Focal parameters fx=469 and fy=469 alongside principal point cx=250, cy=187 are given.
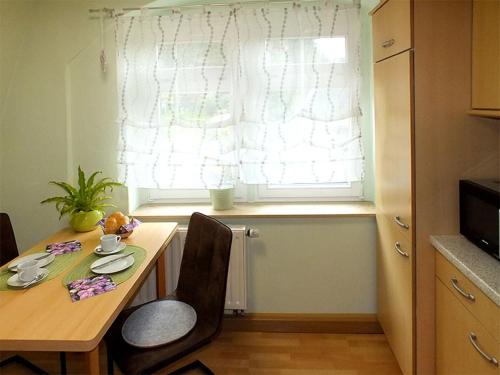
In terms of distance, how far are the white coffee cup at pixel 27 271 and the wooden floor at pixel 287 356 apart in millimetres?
950

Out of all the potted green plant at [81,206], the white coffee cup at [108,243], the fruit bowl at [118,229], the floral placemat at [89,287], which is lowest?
the floral placemat at [89,287]

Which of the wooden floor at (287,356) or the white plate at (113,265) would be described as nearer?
the white plate at (113,265)

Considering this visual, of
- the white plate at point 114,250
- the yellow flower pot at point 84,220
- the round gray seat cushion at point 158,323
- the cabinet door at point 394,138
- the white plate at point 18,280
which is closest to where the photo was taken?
the white plate at point 18,280

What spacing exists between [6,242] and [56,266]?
0.61 m

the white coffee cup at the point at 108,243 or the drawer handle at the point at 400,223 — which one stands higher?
the drawer handle at the point at 400,223

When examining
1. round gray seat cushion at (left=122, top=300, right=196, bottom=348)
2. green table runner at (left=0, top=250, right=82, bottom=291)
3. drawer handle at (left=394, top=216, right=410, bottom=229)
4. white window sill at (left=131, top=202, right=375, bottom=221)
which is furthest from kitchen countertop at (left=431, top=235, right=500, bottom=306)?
green table runner at (left=0, top=250, right=82, bottom=291)

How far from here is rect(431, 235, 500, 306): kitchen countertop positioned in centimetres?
150

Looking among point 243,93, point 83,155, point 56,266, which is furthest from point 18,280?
point 243,93

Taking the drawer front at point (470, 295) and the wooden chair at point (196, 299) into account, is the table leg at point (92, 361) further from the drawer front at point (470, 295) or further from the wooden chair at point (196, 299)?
the drawer front at point (470, 295)

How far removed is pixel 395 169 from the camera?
223 centimetres

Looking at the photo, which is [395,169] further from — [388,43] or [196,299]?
[196,299]

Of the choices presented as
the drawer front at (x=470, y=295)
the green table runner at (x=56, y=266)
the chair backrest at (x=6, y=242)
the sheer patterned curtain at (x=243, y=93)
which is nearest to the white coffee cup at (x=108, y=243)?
the green table runner at (x=56, y=266)

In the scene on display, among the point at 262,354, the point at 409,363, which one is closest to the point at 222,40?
the point at 262,354

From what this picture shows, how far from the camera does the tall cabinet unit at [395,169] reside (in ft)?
6.68
